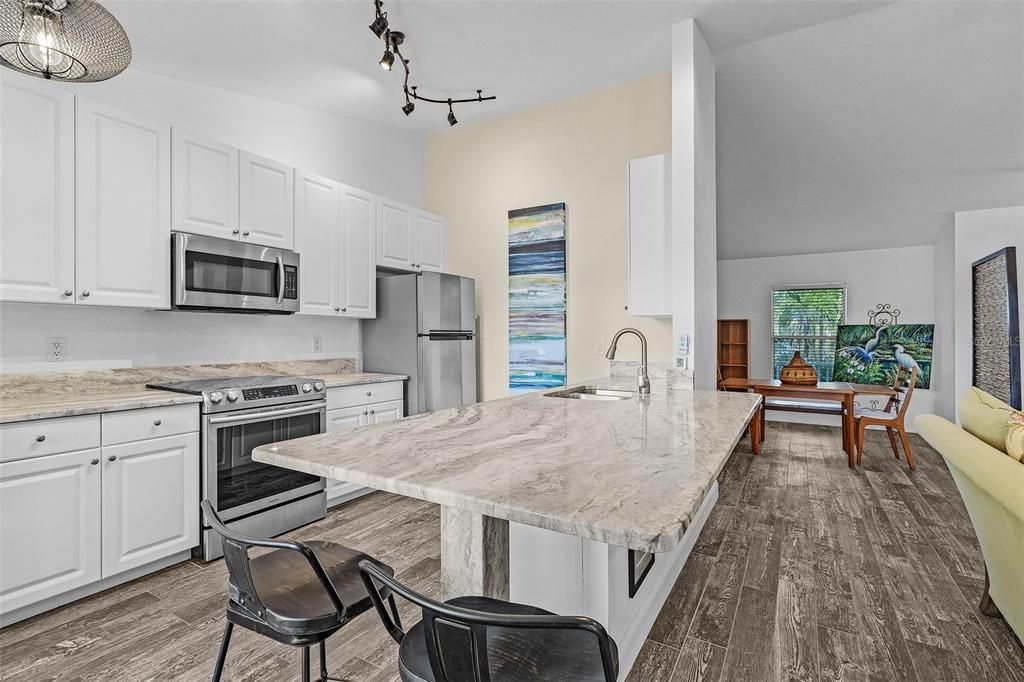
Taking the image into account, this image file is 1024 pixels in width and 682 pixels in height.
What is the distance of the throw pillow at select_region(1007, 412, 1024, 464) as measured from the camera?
5.55 ft

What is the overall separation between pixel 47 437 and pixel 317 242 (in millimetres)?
1857

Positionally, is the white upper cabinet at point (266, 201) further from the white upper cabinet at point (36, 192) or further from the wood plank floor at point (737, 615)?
the wood plank floor at point (737, 615)

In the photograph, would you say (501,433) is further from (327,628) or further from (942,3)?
(942,3)

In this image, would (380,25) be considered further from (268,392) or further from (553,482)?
(553,482)

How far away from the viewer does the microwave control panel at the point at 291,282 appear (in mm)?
3166

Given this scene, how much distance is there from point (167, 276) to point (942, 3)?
15.0 ft

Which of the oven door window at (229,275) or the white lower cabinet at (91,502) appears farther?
the oven door window at (229,275)

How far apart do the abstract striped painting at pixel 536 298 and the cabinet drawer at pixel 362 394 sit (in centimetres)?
101

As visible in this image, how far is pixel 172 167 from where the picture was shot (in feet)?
8.69

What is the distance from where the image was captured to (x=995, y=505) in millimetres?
1732

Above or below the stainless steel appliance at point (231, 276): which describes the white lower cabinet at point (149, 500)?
below

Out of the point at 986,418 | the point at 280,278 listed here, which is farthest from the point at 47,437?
the point at 986,418

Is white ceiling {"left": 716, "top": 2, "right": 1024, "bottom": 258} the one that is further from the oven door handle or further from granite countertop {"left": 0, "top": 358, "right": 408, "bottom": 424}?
granite countertop {"left": 0, "top": 358, "right": 408, "bottom": 424}

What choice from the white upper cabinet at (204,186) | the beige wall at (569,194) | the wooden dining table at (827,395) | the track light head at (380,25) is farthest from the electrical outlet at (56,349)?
the wooden dining table at (827,395)
